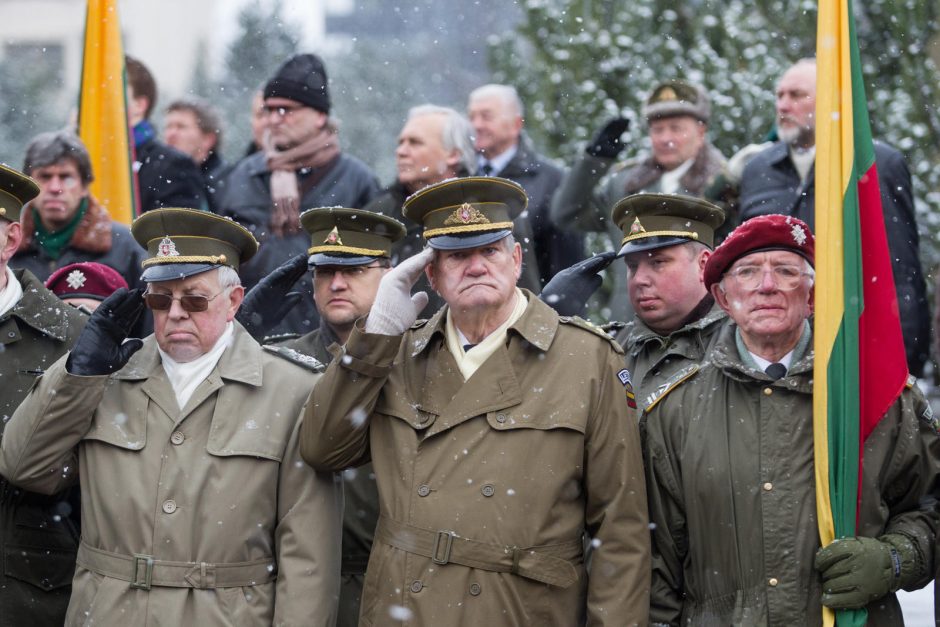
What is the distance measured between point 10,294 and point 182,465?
1.24 meters

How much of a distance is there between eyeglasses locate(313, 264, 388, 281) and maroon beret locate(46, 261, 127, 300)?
931 millimetres

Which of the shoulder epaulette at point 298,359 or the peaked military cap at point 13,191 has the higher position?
the peaked military cap at point 13,191

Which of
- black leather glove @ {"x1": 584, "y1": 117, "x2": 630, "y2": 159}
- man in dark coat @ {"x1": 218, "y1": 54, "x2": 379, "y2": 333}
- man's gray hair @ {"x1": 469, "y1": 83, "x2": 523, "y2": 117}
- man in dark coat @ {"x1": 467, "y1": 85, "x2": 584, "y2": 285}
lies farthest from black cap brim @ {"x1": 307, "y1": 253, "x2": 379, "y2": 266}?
man's gray hair @ {"x1": 469, "y1": 83, "x2": 523, "y2": 117}

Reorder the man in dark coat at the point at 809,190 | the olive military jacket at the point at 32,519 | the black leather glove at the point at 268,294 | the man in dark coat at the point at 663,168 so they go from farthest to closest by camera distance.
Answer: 1. the man in dark coat at the point at 663,168
2. the man in dark coat at the point at 809,190
3. the black leather glove at the point at 268,294
4. the olive military jacket at the point at 32,519

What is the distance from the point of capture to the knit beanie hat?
8352 mm

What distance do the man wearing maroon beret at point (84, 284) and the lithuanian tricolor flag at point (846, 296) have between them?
3.08 m

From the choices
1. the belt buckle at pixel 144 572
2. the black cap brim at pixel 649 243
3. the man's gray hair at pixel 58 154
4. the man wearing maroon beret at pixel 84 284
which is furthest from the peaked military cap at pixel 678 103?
the belt buckle at pixel 144 572

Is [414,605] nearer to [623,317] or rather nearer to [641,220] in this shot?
[641,220]

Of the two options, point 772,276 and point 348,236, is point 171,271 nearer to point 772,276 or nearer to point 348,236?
point 348,236

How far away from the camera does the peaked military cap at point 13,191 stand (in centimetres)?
542

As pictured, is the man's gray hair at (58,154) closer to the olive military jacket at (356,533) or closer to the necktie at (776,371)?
the olive military jacket at (356,533)

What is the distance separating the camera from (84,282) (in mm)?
6363

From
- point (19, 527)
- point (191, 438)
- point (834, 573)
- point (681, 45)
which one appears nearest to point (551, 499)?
point (834, 573)

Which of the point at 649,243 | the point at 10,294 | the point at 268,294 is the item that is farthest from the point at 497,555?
the point at 10,294
